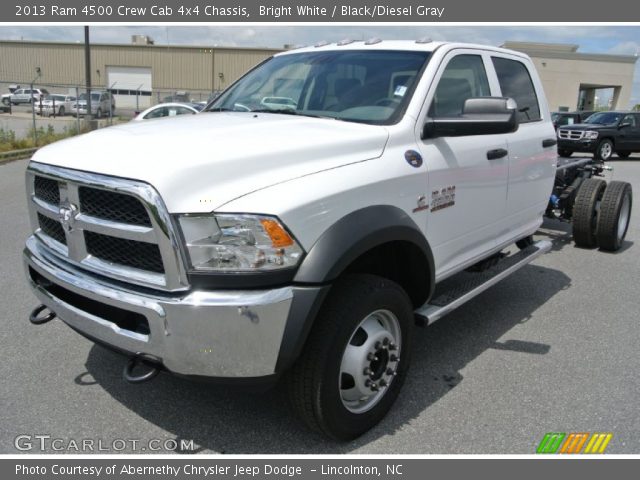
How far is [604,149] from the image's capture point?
20.1 meters

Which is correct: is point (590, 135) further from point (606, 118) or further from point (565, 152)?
point (606, 118)

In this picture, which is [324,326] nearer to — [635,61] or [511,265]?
[511,265]

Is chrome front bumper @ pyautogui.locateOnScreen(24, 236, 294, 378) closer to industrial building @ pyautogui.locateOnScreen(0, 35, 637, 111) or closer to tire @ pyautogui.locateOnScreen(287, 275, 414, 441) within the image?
tire @ pyautogui.locateOnScreen(287, 275, 414, 441)

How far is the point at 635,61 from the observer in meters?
57.4

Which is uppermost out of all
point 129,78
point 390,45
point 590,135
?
point 129,78

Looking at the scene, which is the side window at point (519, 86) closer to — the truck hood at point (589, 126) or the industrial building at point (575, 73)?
the truck hood at point (589, 126)

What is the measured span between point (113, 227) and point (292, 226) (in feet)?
2.68

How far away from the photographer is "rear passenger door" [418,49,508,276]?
3.45 m

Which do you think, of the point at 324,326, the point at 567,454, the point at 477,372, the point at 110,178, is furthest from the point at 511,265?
the point at 110,178

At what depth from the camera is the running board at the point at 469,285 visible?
141 inches

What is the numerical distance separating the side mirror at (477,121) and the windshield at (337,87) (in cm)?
23

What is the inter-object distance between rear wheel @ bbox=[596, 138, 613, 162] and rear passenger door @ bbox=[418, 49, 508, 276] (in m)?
17.8

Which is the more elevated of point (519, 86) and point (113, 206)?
point (519, 86)

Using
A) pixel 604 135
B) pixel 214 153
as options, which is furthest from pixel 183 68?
pixel 214 153
